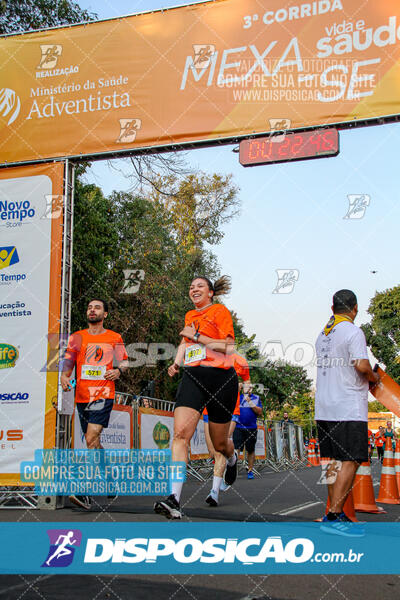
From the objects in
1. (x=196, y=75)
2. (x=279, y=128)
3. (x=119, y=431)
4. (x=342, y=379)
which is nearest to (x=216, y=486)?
(x=342, y=379)

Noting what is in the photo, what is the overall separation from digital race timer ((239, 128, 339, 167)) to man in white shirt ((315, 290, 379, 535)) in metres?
2.34

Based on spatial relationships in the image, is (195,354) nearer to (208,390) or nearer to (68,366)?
(208,390)

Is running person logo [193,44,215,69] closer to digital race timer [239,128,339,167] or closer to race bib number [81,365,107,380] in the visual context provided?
digital race timer [239,128,339,167]

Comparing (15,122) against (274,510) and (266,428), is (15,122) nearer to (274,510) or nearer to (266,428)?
(274,510)

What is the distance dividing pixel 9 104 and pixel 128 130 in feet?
5.54

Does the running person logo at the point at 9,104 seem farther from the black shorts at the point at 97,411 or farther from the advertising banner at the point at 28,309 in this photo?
the black shorts at the point at 97,411

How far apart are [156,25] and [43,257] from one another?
3202 mm

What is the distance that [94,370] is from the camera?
684cm

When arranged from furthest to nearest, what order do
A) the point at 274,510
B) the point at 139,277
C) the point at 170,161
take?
the point at 139,277, the point at 170,161, the point at 274,510

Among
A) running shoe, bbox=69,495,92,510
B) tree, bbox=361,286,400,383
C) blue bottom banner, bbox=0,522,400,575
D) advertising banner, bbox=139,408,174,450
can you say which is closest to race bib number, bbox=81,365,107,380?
running shoe, bbox=69,495,92,510

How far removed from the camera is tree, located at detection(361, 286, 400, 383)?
151 ft

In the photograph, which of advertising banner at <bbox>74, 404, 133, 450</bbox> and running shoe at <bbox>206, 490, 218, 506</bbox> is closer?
running shoe at <bbox>206, 490, 218, 506</bbox>

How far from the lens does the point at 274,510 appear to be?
20.0ft

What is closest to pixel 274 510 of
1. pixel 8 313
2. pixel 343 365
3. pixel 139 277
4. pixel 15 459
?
pixel 343 365
